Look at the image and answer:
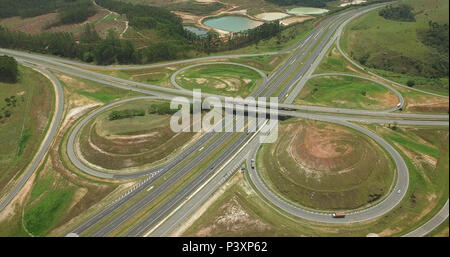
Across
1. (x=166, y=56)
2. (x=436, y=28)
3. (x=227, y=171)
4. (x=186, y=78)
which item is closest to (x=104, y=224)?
(x=227, y=171)

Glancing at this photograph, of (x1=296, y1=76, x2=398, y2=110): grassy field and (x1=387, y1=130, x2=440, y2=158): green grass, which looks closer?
(x1=387, y1=130, x2=440, y2=158): green grass

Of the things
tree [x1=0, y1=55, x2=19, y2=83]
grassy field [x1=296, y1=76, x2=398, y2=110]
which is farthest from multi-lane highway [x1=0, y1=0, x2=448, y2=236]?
tree [x1=0, y1=55, x2=19, y2=83]

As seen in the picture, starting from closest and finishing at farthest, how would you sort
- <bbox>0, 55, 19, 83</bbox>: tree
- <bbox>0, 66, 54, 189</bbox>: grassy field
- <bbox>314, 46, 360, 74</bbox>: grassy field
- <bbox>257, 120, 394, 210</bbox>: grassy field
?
1. <bbox>257, 120, 394, 210</bbox>: grassy field
2. <bbox>0, 66, 54, 189</bbox>: grassy field
3. <bbox>0, 55, 19, 83</bbox>: tree
4. <bbox>314, 46, 360, 74</bbox>: grassy field

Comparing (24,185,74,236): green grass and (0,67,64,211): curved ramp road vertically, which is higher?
→ (0,67,64,211): curved ramp road

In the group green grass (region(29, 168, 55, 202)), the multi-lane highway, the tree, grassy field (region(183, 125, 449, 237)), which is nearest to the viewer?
grassy field (region(183, 125, 449, 237))

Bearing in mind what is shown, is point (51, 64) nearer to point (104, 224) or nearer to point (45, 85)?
point (45, 85)

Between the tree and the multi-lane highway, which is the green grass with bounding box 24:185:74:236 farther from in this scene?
the tree

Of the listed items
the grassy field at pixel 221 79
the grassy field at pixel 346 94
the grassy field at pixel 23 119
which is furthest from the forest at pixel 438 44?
the grassy field at pixel 23 119

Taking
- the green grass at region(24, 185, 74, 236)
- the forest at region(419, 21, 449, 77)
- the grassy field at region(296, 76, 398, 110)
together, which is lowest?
A: the green grass at region(24, 185, 74, 236)

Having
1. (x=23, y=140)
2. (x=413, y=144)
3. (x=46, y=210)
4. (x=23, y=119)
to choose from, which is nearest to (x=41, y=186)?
(x=46, y=210)
